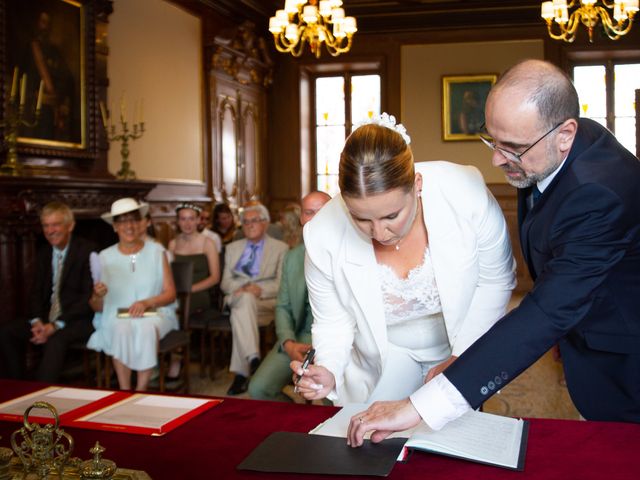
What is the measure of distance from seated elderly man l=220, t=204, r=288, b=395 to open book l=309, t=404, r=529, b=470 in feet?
12.0

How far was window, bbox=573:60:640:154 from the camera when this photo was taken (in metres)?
11.4

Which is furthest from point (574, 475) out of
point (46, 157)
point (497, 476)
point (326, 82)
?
point (326, 82)

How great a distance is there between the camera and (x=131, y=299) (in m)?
5.20

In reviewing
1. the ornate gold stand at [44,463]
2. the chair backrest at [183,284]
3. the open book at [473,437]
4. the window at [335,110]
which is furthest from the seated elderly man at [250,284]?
the window at [335,110]

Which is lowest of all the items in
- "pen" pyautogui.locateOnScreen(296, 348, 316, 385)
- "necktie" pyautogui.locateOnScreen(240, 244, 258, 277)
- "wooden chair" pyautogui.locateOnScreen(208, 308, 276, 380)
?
"wooden chair" pyautogui.locateOnScreen(208, 308, 276, 380)

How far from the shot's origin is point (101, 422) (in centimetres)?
195

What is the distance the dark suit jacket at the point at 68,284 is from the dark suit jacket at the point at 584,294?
3.86 meters

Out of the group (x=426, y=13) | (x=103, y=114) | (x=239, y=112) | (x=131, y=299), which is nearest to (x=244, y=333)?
(x=131, y=299)

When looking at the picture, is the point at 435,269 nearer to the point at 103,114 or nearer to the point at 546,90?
the point at 546,90

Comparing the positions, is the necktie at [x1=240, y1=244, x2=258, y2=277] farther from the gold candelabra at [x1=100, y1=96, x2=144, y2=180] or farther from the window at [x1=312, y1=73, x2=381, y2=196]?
the window at [x1=312, y1=73, x2=381, y2=196]

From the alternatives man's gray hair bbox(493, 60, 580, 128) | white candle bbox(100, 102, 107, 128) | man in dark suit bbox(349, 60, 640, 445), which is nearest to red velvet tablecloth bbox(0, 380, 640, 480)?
man in dark suit bbox(349, 60, 640, 445)

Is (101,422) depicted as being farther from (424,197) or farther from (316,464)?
(424,197)

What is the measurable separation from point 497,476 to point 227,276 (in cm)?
471

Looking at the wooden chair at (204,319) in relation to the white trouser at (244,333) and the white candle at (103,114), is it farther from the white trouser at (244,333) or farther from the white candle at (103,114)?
the white candle at (103,114)
